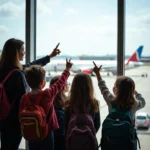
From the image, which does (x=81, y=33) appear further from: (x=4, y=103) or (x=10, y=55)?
(x=4, y=103)

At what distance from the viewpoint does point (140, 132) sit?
2324mm

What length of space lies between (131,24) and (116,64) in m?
0.40

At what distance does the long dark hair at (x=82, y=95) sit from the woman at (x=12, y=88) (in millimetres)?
358

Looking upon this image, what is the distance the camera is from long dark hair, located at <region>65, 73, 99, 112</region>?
1.74 m

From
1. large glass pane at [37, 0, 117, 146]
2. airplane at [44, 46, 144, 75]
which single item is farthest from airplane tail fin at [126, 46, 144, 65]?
large glass pane at [37, 0, 117, 146]

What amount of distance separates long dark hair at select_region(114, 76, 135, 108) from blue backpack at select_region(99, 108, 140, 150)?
0.13 feet

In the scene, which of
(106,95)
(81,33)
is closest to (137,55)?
(81,33)

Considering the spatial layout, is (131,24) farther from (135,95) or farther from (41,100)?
(41,100)

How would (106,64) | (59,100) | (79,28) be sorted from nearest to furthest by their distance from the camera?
(59,100)
(106,64)
(79,28)

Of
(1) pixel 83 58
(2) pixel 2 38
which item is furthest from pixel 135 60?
(2) pixel 2 38

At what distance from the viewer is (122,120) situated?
1.67 m

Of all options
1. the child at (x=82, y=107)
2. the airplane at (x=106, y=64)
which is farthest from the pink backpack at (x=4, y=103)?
the airplane at (x=106, y=64)

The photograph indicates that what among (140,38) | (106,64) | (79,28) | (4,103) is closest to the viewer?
(4,103)

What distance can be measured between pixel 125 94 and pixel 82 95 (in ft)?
0.96
